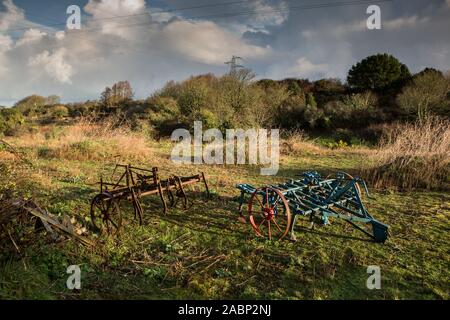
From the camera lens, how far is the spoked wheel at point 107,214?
175 inches

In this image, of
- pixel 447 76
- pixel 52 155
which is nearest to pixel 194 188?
pixel 52 155

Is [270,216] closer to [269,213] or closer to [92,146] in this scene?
[269,213]

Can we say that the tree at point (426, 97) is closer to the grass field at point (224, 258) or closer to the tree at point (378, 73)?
the tree at point (378, 73)

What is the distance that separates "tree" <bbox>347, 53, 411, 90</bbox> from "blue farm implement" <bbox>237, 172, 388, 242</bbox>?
28859mm

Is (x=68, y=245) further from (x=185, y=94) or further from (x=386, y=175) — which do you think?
(x=185, y=94)

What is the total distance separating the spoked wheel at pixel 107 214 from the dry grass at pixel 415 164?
593 centimetres

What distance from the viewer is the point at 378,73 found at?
3081cm

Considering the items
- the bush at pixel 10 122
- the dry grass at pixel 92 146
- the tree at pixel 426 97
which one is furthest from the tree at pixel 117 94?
the tree at pixel 426 97

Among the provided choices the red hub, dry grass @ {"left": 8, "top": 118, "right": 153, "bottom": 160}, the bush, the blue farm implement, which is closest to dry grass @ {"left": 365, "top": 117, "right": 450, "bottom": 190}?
the blue farm implement

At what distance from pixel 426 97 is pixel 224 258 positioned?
2157 cm

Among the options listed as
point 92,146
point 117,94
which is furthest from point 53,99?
point 92,146

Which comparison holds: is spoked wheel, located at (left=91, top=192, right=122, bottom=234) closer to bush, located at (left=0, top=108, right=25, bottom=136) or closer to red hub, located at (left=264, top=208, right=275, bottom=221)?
red hub, located at (left=264, top=208, right=275, bottom=221)

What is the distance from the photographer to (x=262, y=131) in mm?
12641

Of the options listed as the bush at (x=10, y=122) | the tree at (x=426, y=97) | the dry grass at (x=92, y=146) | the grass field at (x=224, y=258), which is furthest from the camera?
the tree at (x=426, y=97)
